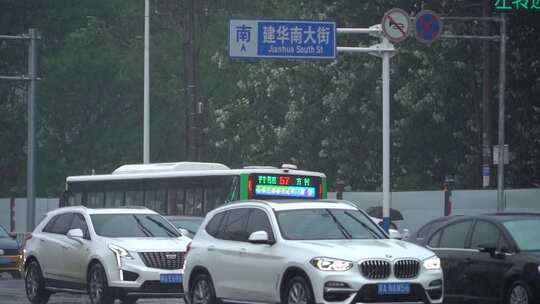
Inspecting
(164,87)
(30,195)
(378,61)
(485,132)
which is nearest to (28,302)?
(485,132)

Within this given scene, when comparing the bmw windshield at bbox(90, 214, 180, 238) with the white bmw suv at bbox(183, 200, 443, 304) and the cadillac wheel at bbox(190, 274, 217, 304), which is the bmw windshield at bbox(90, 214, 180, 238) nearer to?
Result: the white bmw suv at bbox(183, 200, 443, 304)

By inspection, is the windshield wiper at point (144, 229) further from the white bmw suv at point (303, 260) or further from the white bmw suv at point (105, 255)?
the white bmw suv at point (303, 260)

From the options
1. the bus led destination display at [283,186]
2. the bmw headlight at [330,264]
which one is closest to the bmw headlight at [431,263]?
the bmw headlight at [330,264]

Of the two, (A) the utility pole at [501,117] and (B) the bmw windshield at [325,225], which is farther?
(A) the utility pole at [501,117]

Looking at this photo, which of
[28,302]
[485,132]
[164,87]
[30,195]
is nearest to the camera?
[28,302]

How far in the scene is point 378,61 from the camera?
160ft

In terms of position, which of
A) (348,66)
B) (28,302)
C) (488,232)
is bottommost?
(28,302)

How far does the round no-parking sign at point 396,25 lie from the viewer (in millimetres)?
32094

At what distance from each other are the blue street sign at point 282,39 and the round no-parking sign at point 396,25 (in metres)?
1.58

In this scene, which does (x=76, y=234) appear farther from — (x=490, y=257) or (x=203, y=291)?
(x=490, y=257)

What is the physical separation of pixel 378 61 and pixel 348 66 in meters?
1.65

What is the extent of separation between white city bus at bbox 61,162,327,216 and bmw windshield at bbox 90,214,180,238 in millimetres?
7496

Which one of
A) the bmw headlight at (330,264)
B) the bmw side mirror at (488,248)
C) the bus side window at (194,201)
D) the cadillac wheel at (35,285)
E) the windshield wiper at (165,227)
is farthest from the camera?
the bus side window at (194,201)

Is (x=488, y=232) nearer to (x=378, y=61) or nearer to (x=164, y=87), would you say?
(x=378, y=61)
